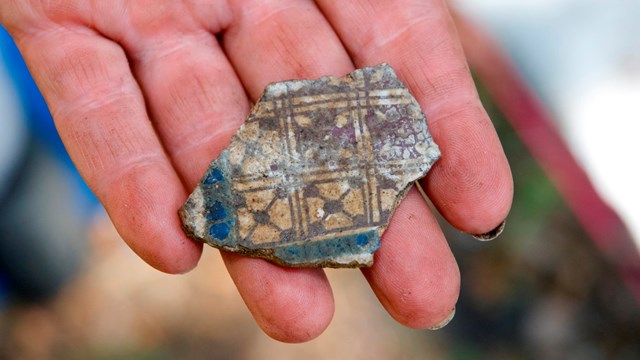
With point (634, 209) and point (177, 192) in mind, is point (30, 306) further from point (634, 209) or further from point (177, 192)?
point (634, 209)

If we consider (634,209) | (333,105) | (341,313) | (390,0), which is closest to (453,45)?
(390,0)

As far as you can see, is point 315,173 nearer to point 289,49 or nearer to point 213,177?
point 213,177

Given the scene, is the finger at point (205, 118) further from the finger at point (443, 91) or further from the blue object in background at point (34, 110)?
the blue object in background at point (34, 110)

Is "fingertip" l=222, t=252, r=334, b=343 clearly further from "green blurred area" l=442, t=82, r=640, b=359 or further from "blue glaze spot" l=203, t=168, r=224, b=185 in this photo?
"green blurred area" l=442, t=82, r=640, b=359

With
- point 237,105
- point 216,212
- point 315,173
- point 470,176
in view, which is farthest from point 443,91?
point 216,212

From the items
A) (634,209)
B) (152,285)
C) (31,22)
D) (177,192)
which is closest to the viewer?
(177,192)
